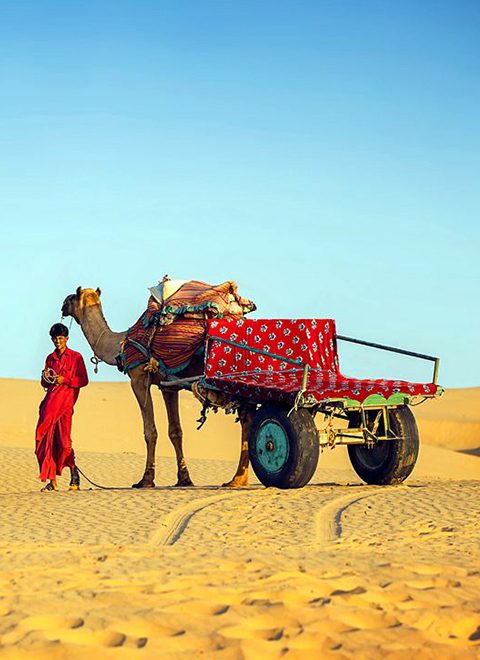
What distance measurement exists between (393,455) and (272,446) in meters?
1.69

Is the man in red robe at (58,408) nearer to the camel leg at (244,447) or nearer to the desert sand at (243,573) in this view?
the desert sand at (243,573)

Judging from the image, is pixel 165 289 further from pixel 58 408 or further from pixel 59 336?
pixel 58 408

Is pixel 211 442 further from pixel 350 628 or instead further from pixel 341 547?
pixel 350 628

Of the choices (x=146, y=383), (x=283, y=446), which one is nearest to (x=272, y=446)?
(x=283, y=446)

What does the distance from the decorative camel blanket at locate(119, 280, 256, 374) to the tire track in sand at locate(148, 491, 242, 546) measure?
2378mm

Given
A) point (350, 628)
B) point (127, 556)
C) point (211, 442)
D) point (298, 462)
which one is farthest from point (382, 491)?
point (211, 442)

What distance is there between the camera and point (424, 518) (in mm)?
9312

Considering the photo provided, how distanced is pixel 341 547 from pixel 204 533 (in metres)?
1.33

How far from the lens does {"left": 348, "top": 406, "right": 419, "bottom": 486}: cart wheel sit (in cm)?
1195

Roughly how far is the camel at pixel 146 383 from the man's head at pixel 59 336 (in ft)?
4.10

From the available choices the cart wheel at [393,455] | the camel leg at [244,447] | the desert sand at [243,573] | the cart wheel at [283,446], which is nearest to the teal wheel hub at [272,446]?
the cart wheel at [283,446]

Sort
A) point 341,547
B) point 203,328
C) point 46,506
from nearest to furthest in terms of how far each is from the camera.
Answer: point 341,547, point 46,506, point 203,328

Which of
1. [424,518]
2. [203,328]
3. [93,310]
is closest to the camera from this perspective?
[424,518]

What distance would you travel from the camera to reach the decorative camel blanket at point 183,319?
41.5 feet
